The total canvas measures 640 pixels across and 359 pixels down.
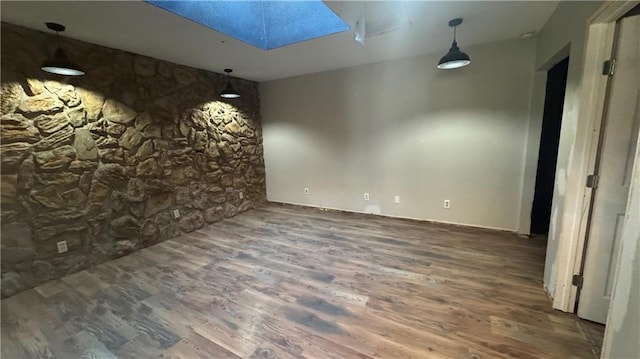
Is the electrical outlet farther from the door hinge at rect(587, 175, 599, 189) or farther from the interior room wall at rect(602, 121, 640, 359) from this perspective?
the door hinge at rect(587, 175, 599, 189)

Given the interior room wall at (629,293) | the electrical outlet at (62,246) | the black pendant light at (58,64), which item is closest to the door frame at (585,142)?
the interior room wall at (629,293)

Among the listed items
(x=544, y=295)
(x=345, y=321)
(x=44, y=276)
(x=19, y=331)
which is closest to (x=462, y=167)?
(x=544, y=295)

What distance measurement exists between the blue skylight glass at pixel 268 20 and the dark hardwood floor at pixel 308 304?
8.05 ft

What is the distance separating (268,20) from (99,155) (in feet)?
8.17

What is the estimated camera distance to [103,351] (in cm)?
171

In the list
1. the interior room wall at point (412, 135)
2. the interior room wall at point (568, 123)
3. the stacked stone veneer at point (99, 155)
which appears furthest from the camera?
the interior room wall at point (412, 135)

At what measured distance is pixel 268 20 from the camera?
3053 mm

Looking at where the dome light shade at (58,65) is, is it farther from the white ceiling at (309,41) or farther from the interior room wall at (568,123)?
the interior room wall at (568,123)

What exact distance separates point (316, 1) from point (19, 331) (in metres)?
3.79

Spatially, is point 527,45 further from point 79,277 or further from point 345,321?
point 79,277

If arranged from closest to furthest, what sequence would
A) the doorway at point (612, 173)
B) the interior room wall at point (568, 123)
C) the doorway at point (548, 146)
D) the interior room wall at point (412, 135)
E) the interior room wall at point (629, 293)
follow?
1. the interior room wall at point (629, 293)
2. the doorway at point (612, 173)
3. the interior room wall at point (568, 123)
4. the doorway at point (548, 146)
5. the interior room wall at point (412, 135)

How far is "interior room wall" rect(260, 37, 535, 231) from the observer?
3262mm

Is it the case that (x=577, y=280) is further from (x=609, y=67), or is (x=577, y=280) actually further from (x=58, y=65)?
(x=58, y=65)

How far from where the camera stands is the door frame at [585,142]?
63.2 inches
